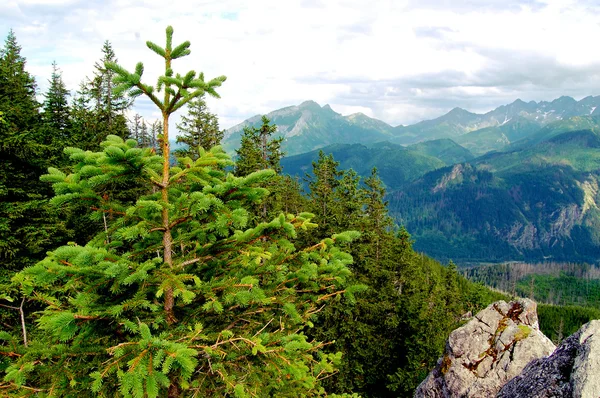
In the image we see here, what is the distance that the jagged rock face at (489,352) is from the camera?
18812 mm

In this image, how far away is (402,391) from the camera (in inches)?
1083

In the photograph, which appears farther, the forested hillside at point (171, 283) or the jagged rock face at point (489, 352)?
the jagged rock face at point (489, 352)

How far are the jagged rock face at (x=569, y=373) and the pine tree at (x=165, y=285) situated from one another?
4.71 metres

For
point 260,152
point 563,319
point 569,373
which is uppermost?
point 260,152

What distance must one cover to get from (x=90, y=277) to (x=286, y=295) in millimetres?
3438

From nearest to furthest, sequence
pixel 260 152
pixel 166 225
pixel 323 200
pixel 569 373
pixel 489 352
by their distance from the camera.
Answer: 1. pixel 166 225
2. pixel 569 373
3. pixel 489 352
4. pixel 260 152
5. pixel 323 200

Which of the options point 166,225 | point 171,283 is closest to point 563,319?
point 166,225

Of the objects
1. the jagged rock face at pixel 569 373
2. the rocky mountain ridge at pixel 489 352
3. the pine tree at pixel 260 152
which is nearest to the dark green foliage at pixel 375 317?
the pine tree at pixel 260 152

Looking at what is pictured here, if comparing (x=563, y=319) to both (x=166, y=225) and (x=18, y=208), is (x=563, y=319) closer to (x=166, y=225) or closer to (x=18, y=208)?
(x=18, y=208)

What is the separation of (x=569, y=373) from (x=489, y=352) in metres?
13.6

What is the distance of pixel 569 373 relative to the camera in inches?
312

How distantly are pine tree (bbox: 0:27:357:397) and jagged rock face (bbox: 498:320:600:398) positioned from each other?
15.4ft

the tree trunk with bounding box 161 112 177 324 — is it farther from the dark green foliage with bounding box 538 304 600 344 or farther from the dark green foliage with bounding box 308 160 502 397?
the dark green foliage with bounding box 538 304 600 344

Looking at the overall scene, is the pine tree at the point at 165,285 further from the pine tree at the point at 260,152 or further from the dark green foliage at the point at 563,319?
the dark green foliage at the point at 563,319
